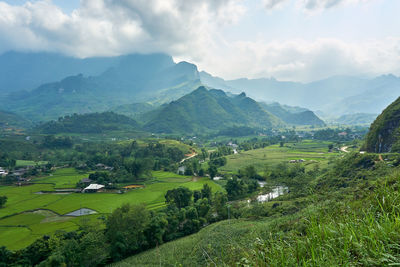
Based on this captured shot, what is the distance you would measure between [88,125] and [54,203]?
13829cm

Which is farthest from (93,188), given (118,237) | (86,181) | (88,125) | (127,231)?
(88,125)

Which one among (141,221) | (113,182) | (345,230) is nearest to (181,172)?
(113,182)

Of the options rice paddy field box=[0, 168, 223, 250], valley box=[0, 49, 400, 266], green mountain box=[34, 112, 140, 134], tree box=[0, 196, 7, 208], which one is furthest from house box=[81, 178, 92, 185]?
green mountain box=[34, 112, 140, 134]

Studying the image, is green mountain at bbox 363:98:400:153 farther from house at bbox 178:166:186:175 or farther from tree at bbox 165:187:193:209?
house at bbox 178:166:186:175

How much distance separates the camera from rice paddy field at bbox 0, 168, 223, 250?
116 feet

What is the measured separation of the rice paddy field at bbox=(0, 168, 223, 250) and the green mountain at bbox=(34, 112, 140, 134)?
10603cm

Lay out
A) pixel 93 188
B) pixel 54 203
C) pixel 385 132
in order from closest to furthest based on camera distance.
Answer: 1. pixel 54 203
2. pixel 385 132
3. pixel 93 188

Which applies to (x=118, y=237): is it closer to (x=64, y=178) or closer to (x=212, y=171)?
(x=212, y=171)

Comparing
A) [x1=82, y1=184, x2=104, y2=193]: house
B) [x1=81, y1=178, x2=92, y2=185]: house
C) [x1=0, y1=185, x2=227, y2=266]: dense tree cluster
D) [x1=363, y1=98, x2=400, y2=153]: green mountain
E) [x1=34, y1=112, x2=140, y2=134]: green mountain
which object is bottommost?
[x1=0, y1=185, x2=227, y2=266]: dense tree cluster

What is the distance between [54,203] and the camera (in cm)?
4703

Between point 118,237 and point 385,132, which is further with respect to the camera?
point 385,132

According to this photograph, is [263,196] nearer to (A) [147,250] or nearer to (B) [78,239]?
(A) [147,250]

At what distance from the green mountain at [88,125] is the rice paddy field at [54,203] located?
106025 mm

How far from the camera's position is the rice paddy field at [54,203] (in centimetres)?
3522
